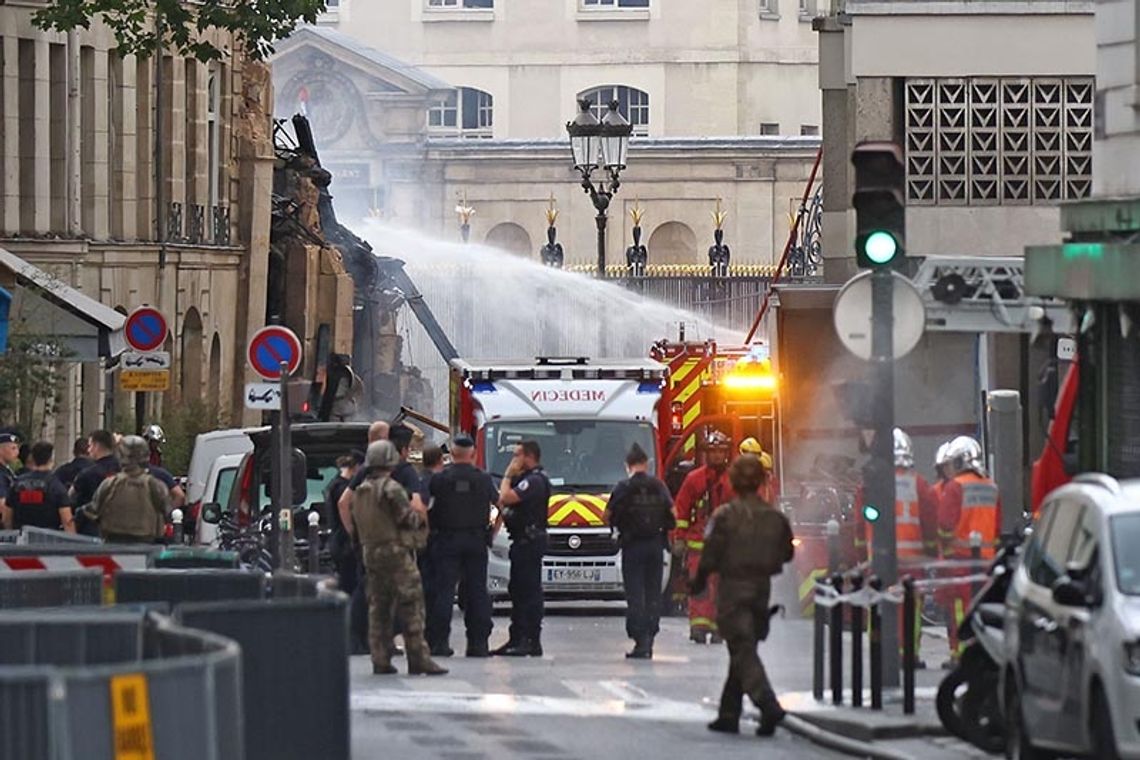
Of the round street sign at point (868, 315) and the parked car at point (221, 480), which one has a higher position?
the round street sign at point (868, 315)

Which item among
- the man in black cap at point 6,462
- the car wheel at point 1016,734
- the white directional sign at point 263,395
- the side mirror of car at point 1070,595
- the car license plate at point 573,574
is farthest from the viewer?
the car license plate at point 573,574

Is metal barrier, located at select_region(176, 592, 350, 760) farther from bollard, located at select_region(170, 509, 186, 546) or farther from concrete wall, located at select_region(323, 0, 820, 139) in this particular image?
concrete wall, located at select_region(323, 0, 820, 139)

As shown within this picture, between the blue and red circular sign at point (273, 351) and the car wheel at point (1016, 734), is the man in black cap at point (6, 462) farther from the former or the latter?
the car wheel at point (1016, 734)

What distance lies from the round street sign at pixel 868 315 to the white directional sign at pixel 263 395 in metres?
10.1

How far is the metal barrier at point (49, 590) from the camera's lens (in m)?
16.2

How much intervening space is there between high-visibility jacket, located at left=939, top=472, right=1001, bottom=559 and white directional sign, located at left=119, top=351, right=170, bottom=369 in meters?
13.1

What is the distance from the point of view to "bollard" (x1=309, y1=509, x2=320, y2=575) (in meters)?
27.3

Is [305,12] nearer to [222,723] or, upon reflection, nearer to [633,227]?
[222,723]

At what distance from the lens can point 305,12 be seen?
34500 mm

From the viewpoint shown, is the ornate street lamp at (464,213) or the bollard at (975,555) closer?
the bollard at (975,555)

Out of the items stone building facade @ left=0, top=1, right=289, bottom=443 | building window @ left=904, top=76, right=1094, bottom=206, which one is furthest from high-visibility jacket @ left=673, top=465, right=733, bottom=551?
stone building facade @ left=0, top=1, right=289, bottom=443

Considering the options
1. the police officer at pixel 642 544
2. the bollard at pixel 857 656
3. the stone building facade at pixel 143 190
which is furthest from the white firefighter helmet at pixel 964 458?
the stone building facade at pixel 143 190

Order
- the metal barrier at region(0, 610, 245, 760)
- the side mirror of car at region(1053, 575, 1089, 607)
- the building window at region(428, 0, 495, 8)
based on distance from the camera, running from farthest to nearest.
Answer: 1. the building window at region(428, 0, 495, 8)
2. the side mirror of car at region(1053, 575, 1089, 607)
3. the metal barrier at region(0, 610, 245, 760)

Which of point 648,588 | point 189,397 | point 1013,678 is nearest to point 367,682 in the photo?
point 648,588
